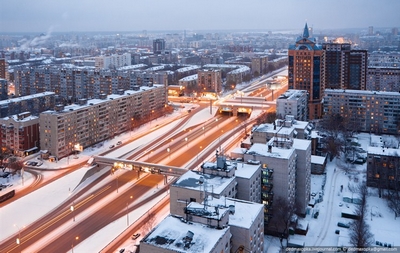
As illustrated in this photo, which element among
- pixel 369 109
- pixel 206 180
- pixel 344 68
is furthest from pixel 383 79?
pixel 206 180

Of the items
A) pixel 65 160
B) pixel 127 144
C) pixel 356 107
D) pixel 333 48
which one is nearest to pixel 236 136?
pixel 127 144

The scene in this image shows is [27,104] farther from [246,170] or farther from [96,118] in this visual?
[246,170]

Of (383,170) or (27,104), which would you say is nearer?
(383,170)

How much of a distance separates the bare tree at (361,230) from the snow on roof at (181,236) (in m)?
3.97

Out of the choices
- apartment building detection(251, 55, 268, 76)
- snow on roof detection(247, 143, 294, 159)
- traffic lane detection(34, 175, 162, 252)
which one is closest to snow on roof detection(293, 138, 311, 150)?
snow on roof detection(247, 143, 294, 159)

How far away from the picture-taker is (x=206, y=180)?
10227mm

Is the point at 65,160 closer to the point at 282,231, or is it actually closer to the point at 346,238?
the point at 282,231

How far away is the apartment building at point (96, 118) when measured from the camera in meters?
17.9

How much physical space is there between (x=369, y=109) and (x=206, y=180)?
14.2 m

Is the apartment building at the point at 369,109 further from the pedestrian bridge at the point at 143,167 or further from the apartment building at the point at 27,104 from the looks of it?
the apartment building at the point at 27,104

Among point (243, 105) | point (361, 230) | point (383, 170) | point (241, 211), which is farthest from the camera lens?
point (243, 105)

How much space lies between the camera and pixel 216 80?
3400 centimetres

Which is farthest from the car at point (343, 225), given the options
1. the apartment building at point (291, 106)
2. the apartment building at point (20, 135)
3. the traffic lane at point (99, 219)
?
the apartment building at point (20, 135)

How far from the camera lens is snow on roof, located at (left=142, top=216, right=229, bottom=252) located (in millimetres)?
7172
